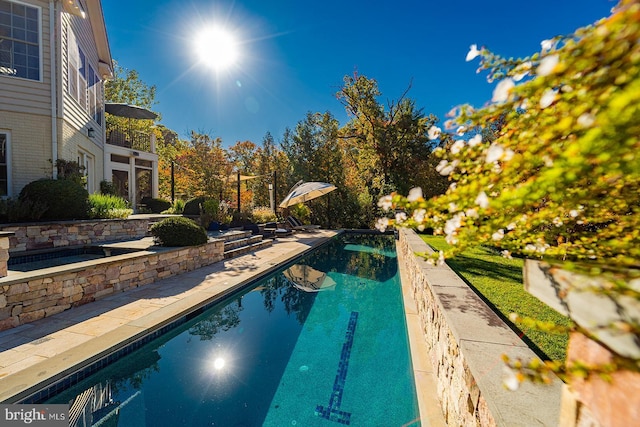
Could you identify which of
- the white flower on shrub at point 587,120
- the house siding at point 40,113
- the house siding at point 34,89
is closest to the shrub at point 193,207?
the house siding at point 40,113

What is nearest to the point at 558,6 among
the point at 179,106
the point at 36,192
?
the point at 36,192

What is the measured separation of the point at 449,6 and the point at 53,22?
673 inches

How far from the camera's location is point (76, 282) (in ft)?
16.8

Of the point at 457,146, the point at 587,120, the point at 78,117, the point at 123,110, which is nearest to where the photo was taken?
the point at 587,120

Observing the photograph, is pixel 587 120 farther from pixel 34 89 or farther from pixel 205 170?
pixel 205 170

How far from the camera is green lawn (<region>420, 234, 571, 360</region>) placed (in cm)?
308

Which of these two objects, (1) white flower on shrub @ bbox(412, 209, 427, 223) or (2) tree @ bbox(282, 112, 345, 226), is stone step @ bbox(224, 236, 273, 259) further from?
(2) tree @ bbox(282, 112, 345, 226)

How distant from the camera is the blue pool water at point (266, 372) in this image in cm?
329

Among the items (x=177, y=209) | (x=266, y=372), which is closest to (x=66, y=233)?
(x=177, y=209)

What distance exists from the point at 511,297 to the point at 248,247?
909cm

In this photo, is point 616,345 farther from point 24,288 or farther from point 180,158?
point 180,158

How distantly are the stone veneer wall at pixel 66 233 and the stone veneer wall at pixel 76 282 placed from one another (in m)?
2.54

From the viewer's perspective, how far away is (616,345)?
2.71 ft

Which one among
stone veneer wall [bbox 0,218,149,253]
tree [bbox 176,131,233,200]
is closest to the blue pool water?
stone veneer wall [bbox 0,218,149,253]
